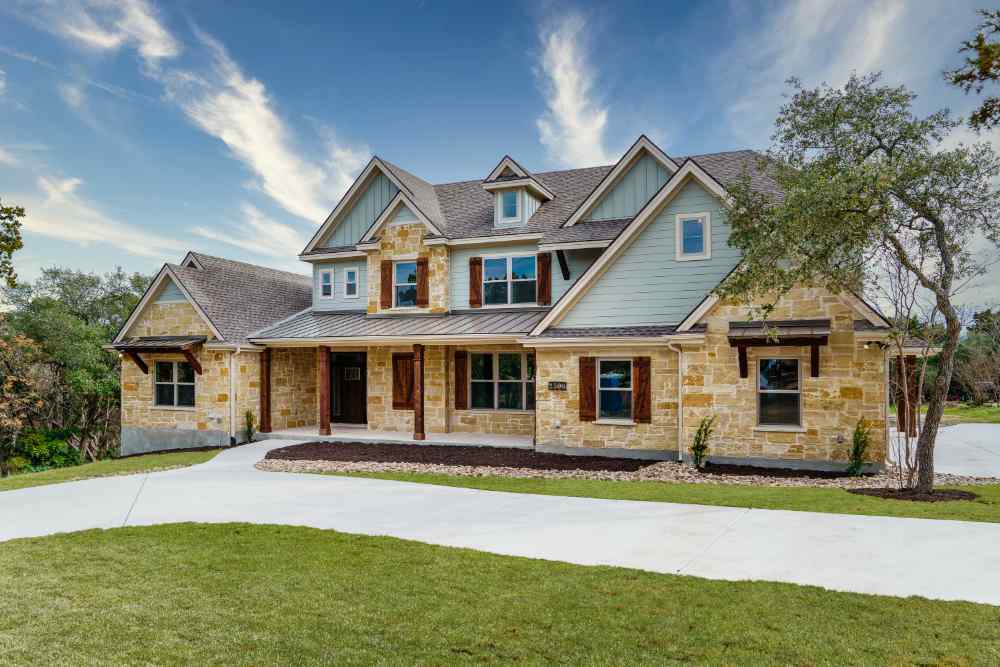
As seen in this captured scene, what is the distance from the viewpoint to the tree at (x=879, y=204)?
393 inches

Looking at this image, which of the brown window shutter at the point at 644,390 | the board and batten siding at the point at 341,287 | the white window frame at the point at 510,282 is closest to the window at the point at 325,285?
the board and batten siding at the point at 341,287

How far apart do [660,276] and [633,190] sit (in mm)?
3485

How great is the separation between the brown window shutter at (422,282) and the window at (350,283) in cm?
274

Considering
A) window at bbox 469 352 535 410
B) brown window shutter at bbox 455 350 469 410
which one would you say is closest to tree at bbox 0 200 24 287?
brown window shutter at bbox 455 350 469 410

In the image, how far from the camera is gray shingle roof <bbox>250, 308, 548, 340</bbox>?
17484 mm

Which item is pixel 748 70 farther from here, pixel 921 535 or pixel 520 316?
pixel 921 535

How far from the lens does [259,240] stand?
3241 centimetres

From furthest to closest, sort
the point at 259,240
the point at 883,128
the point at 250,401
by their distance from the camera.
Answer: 1. the point at 259,240
2. the point at 250,401
3. the point at 883,128

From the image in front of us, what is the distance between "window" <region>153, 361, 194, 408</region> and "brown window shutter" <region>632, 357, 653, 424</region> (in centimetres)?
1364

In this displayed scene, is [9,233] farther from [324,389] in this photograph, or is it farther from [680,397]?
[680,397]

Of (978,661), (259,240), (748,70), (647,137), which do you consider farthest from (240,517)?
(259,240)

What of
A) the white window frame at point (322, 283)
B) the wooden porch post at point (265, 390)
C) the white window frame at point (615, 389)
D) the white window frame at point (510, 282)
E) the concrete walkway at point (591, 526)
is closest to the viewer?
the concrete walkway at point (591, 526)

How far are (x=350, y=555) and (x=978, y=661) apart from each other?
5.57m

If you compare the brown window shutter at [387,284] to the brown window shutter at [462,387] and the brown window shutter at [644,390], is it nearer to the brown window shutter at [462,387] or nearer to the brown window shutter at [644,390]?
the brown window shutter at [462,387]
